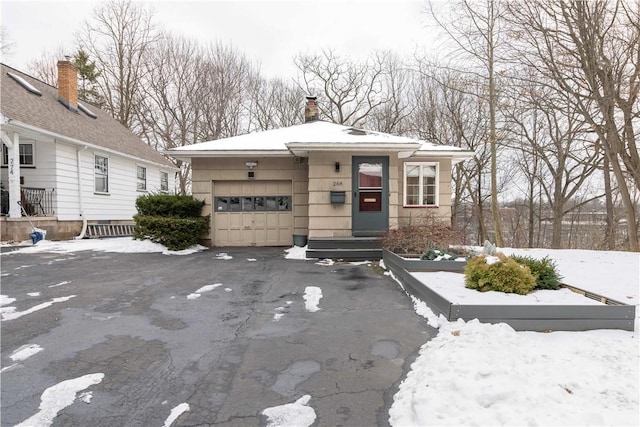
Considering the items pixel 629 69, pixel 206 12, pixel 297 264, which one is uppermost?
pixel 206 12

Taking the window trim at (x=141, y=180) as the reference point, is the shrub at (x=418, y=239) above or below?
below

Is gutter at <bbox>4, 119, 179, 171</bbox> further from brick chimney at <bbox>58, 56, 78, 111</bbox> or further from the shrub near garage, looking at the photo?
the shrub near garage

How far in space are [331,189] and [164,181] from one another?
42.5 feet

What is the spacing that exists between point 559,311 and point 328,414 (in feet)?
9.79

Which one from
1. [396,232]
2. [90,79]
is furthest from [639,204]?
[90,79]

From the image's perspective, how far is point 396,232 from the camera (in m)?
8.27

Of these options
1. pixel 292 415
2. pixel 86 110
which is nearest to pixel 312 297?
pixel 292 415

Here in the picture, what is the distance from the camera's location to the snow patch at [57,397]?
2.22 m

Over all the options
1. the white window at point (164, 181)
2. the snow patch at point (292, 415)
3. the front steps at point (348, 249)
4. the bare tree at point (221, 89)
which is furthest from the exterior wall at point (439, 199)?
the bare tree at point (221, 89)

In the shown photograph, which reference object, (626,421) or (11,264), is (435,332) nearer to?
(626,421)

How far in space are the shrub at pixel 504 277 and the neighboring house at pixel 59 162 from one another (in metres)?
12.8

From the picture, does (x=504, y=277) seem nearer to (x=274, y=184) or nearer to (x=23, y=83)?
(x=274, y=184)

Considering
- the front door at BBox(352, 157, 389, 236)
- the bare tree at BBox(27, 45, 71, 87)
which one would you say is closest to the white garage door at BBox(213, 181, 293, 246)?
the front door at BBox(352, 157, 389, 236)

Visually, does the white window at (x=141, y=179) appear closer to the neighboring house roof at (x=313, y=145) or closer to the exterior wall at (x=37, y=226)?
the exterior wall at (x=37, y=226)
